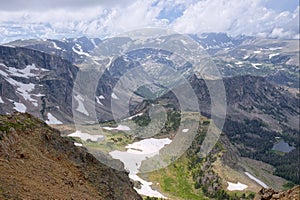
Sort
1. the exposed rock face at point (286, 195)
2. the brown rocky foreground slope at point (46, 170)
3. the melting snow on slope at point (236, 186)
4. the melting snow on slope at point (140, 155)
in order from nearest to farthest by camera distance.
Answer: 1. the exposed rock face at point (286, 195)
2. the brown rocky foreground slope at point (46, 170)
3. the melting snow on slope at point (140, 155)
4. the melting snow on slope at point (236, 186)

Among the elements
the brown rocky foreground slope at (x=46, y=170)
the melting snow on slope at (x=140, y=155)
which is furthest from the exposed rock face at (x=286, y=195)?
the melting snow on slope at (x=140, y=155)

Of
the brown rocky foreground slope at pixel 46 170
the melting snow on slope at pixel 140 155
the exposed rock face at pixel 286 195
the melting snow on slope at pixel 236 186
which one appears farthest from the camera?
the melting snow on slope at pixel 236 186

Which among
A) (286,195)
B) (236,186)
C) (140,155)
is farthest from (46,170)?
(140,155)

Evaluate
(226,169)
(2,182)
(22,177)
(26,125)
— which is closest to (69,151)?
(26,125)

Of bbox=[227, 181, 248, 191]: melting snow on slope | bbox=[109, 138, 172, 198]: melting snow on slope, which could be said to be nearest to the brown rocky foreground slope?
bbox=[109, 138, 172, 198]: melting snow on slope

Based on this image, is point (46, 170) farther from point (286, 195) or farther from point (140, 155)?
point (140, 155)

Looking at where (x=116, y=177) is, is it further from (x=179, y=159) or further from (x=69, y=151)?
(x=179, y=159)

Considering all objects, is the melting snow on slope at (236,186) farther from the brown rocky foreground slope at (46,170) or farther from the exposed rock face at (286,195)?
the exposed rock face at (286,195)
